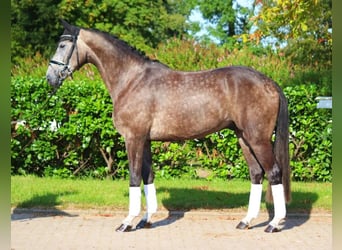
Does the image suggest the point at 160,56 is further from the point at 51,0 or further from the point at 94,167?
the point at 51,0

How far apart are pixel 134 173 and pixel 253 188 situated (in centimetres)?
157

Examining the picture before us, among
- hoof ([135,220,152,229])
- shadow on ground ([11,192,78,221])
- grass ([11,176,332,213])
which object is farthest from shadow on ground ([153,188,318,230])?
shadow on ground ([11,192,78,221])

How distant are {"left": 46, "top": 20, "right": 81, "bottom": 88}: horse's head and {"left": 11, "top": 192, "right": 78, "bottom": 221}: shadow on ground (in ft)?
6.54

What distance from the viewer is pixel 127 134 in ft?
Answer: 21.1

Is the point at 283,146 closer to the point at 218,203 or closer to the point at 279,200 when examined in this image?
the point at 279,200

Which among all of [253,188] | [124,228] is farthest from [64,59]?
[253,188]

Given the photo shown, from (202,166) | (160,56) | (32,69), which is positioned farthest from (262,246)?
(32,69)

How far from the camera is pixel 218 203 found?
26.2 ft

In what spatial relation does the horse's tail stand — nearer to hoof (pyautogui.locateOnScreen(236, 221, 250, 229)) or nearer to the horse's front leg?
hoof (pyautogui.locateOnScreen(236, 221, 250, 229))

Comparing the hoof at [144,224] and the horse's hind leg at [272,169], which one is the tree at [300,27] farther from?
the hoof at [144,224]

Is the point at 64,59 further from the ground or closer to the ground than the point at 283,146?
further from the ground

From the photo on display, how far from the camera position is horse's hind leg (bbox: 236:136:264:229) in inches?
263

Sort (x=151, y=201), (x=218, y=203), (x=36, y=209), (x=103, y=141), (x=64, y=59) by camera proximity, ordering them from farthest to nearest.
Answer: (x=103, y=141)
(x=218, y=203)
(x=36, y=209)
(x=151, y=201)
(x=64, y=59)

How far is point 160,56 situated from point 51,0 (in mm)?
13951
